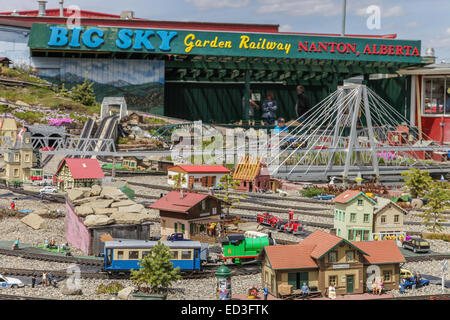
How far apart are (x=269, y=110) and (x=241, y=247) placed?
6746 centimetres

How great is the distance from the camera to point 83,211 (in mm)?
34219

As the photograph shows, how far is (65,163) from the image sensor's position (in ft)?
155

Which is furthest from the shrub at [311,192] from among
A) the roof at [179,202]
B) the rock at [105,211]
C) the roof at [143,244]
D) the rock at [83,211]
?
the roof at [143,244]

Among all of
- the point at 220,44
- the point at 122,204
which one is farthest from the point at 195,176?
the point at 220,44

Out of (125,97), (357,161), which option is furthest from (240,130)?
(357,161)

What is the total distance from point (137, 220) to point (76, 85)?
2174 inches

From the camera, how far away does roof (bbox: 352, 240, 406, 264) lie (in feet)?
88.7

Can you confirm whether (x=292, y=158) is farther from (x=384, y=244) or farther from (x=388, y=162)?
(x=384, y=244)

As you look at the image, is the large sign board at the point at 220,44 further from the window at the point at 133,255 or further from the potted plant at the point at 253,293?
the potted plant at the point at 253,293

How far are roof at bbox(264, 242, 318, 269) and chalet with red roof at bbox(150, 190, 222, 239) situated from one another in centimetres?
980

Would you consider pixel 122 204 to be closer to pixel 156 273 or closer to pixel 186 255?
pixel 186 255

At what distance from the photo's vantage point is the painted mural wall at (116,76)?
3337 inches

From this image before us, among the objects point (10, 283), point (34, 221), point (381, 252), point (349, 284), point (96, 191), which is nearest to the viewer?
point (10, 283)

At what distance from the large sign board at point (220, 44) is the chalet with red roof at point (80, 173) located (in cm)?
3766
